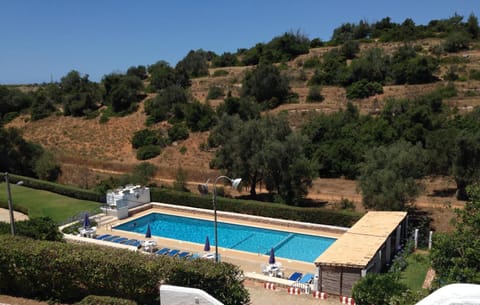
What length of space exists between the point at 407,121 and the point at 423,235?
54.2 feet

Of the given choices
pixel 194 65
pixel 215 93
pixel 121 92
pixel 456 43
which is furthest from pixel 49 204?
pixel 456 43

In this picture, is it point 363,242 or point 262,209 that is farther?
point 262,209

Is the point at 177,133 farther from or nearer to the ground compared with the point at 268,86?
nearer to the ground

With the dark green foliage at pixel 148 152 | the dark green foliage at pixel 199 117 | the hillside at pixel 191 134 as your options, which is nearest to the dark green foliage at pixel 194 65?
the hillside at pixel 191 134

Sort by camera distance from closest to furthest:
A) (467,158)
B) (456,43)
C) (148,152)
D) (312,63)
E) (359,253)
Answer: (359,253) < (467,158) < (148,152) < (456,43) < (312,63)

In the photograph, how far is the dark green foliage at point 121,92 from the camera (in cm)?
5562

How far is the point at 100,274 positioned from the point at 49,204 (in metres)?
19.1

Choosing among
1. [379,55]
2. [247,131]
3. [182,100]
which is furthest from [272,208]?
[379,55]

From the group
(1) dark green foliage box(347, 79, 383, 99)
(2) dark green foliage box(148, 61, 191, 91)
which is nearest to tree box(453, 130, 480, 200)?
(1) dark green foliage box(347, 79, 383, 99)

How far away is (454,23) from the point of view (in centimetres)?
6625

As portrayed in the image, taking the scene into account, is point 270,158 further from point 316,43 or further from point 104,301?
point 316,43

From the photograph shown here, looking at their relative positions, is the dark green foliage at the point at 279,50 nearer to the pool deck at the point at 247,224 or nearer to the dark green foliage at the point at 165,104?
the dark green foliage at the point at 165,104

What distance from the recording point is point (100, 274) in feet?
37.1

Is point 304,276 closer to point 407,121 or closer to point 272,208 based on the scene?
point 272,208
